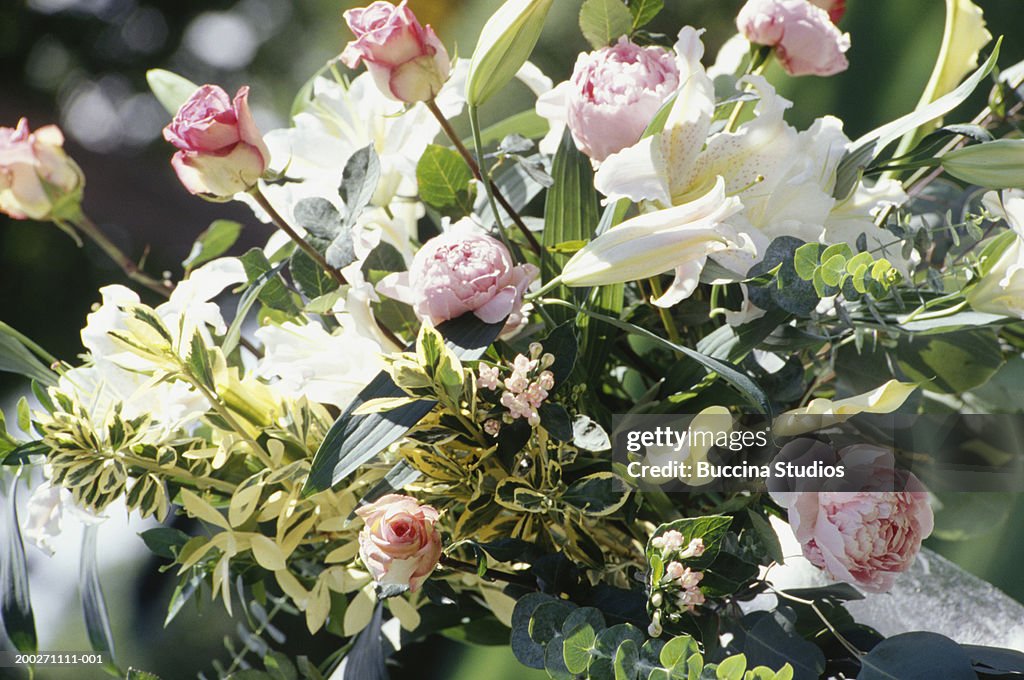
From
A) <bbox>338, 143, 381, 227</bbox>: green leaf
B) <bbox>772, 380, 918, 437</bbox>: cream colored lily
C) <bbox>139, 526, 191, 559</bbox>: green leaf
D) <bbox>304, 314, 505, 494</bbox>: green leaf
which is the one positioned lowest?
<bbox>139, 526, 191, 559</bbox>: green leaf

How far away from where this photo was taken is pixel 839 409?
1.06ft

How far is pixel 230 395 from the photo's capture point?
15.0 inches

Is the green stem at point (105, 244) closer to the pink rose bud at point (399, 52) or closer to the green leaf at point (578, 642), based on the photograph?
the pink rose bud at point (399, 52)

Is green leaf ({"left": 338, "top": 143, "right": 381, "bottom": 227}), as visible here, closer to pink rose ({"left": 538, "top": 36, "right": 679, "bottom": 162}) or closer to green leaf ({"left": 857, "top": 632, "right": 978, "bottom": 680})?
pink rose ({"left": 538, "top": 36, "right": 679, "bottom": 162})

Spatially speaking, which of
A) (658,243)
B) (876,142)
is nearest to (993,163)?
(876,142)

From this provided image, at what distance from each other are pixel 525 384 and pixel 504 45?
0.43 feet

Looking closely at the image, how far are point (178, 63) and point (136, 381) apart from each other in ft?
5.02

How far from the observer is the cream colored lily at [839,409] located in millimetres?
311

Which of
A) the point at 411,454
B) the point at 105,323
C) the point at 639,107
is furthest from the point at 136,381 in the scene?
the point at 639,107

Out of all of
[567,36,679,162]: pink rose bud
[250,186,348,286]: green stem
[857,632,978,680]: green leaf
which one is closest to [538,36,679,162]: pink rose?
[567,36,679,162]: pink rose bud

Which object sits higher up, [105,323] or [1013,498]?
[105,323]

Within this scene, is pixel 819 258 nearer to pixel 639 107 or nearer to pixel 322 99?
pixel 639 107

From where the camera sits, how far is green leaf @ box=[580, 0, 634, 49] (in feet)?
1.29

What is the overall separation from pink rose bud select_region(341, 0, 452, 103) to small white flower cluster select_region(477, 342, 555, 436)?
116mm
